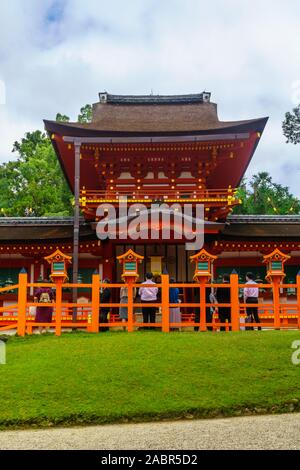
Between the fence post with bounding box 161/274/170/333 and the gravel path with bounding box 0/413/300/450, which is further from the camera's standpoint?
the fence post with bounding box 161/274/170/333

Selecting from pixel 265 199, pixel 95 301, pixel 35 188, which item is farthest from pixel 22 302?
pixel 265 199

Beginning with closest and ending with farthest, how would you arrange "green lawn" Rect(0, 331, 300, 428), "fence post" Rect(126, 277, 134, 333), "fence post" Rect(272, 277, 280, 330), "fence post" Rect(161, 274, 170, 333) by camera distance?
"green lawn" Rect(0, 331, 300, 428), "fence post" Rect(161, 274, 170, 333), "fence post" Rect(126, 277, 134, 333), "fence post" Rect(272, 277, 280, 330)

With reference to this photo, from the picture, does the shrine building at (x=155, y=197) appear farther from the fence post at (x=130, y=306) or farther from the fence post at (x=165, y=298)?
the fence post at (x=165, y=298)

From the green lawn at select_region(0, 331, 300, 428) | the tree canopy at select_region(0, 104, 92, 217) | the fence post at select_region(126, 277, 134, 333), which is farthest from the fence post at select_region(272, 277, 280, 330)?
the tree canopy at select_region(0, 104, 92, 217)

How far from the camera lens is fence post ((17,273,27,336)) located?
1250 cm

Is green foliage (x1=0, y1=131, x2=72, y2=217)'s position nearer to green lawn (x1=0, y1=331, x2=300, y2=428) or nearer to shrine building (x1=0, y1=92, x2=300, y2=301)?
shrine building (x1=0, y1=92, x2=300, y2=301)

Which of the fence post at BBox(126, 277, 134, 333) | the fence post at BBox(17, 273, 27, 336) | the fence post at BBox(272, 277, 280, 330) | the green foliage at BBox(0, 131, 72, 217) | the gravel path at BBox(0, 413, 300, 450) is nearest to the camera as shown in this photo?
the gravel path at BBox(0, 413, 300, 450)

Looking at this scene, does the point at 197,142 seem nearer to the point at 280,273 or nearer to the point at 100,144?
the point at 100,144

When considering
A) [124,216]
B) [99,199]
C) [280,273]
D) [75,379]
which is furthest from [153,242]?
[75,379]

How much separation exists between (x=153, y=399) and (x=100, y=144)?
44.4 feet

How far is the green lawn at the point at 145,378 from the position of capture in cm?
784

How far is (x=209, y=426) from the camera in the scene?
731 cm

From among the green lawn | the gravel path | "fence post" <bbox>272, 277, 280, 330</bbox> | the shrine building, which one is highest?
the shrine building

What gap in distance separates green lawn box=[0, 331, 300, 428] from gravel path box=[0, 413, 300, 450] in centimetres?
30
